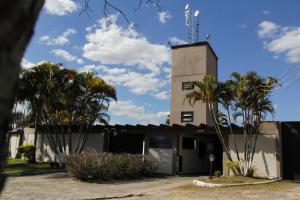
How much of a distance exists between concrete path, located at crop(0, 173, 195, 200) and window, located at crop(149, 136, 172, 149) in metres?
6.25

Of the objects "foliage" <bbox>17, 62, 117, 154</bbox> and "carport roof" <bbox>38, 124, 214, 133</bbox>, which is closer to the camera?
"carport roof" <bbox>38, 124, 214, 133</bbox>

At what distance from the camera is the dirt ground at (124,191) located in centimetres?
1433

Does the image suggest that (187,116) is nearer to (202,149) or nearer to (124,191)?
(202,149)

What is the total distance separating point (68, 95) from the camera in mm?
28312

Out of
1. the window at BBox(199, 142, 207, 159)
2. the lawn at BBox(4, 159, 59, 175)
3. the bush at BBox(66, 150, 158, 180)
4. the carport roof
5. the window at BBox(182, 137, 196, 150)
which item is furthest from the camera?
the window at BBox(199, 142, 207, 159)

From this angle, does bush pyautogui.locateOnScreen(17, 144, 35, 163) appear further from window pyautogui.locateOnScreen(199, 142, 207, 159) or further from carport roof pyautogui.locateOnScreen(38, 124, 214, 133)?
window pyautogui.locateOnScreen(199, 142, 207, 159)

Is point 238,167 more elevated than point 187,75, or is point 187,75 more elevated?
point 187,75

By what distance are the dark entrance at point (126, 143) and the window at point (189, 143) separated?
3.00 meters

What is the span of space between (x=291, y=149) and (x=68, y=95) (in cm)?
1575

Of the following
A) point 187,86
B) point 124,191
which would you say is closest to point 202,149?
point 187,86

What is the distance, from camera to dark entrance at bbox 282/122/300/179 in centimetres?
2222

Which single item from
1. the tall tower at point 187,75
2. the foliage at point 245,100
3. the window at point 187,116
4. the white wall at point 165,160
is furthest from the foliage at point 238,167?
the window at point 187,116

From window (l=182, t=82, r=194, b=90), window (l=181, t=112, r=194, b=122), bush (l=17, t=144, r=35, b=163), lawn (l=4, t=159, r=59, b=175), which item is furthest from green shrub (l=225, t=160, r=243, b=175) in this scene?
bush (l=17, t=144, r=35, b=163)

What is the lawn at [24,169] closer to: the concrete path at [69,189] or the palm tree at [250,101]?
the concrete path at [69,189]
